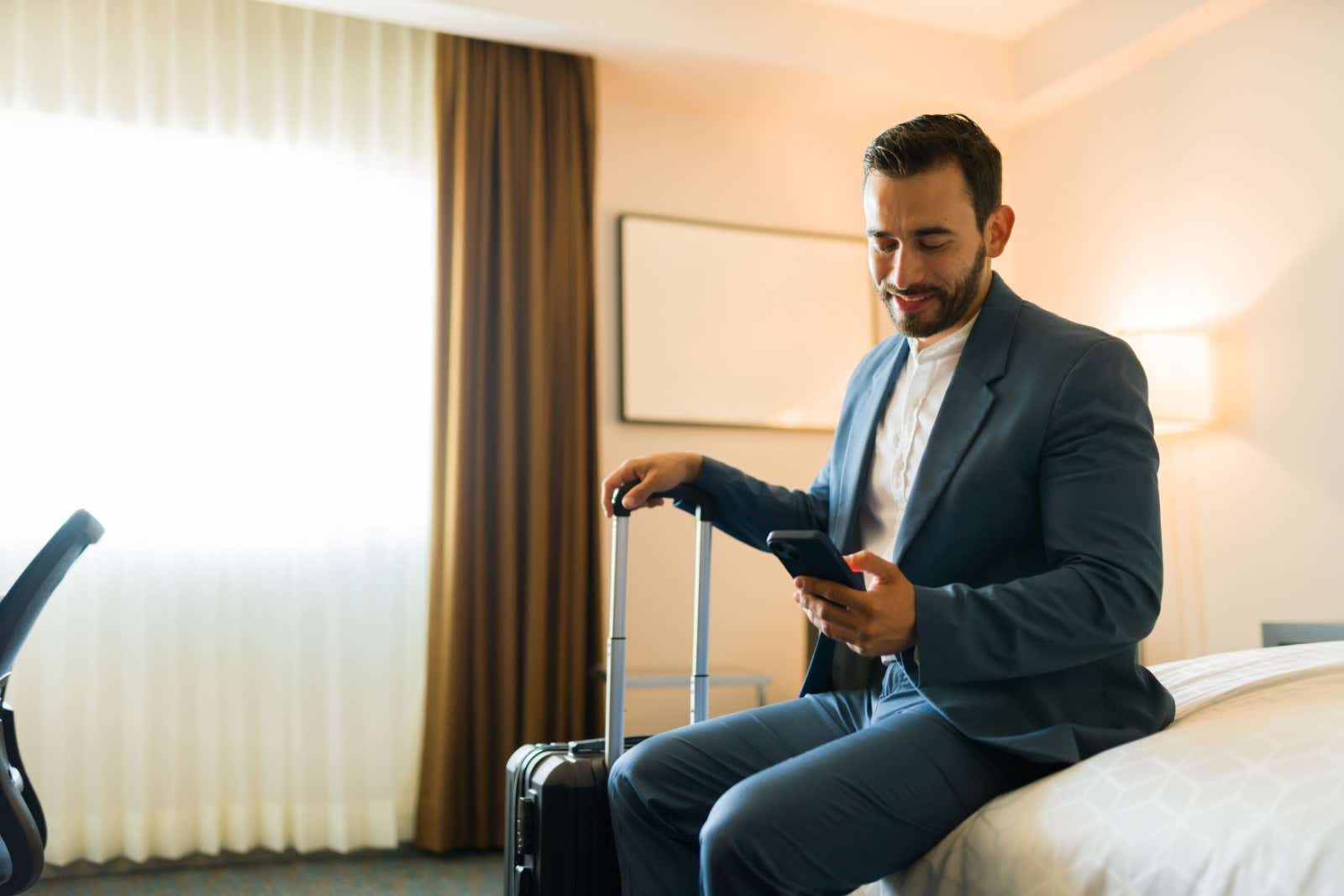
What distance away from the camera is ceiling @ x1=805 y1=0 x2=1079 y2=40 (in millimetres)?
3996

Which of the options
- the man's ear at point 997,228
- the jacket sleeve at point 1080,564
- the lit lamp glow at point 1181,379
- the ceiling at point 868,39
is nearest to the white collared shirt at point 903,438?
the man's ear at point 997,228

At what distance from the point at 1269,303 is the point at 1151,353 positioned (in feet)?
1.16

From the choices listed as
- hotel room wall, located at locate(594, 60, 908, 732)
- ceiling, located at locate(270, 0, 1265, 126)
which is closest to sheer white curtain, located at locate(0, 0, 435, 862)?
ceiling, located at locate(270, 0, 1265, 126)

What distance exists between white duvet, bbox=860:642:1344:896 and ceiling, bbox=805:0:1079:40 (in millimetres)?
3142

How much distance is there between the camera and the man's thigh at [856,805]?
1.24 meters

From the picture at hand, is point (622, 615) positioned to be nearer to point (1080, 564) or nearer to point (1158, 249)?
point (1080, 564)

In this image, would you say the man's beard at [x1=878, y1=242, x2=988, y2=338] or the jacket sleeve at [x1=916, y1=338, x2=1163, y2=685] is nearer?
the jacket sleeve at [x1=916, y1=338, x2=1163, y2=685]

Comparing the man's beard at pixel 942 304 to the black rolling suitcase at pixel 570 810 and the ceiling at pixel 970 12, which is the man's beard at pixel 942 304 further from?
the ceiling at pixel 970 12

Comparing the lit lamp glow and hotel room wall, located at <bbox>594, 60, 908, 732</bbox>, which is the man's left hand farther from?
hotel room wall, located at <bbox>594, 60, 908, 732</bbox>

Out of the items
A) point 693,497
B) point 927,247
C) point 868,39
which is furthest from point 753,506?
point 868,39

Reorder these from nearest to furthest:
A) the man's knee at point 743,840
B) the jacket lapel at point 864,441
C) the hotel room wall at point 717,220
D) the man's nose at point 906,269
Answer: the man's knee at point 743,840, the man's nose at point 906,269, the jacket lapel at point 864,441, the hotel room wall at point 717,220

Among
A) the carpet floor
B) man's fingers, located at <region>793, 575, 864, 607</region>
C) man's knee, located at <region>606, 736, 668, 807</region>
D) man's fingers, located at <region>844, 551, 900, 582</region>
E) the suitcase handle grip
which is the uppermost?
the suitcase handle grip

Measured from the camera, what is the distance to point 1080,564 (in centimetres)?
135

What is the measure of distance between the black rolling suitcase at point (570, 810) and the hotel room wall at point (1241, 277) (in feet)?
7.89
